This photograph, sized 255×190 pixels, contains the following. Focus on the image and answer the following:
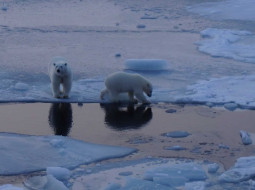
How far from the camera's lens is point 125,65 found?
10.3 metres

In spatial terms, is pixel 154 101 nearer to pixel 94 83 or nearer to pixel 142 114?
pixel 142 114

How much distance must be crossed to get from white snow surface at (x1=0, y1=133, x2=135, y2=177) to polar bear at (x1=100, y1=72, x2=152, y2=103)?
1622mm

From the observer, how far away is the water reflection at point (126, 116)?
724 centimetres

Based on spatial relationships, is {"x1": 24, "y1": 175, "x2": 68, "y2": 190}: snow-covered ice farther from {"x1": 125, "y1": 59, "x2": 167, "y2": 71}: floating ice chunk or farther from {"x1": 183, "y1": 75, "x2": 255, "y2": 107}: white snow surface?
{"x1": 125, "y1": 59, "x2": 167, "y2": 71}: floating ice chunk

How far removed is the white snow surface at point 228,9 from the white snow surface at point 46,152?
1186 cm

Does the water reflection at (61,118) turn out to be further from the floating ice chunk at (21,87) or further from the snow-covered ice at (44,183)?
the snow-covered ice at (44,183)

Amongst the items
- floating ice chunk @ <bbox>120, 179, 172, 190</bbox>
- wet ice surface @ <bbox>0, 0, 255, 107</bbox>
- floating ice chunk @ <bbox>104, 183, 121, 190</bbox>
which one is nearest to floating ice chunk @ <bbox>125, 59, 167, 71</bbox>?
wet ice surface @ <bbox>0, 0, 255, 107</bbox>

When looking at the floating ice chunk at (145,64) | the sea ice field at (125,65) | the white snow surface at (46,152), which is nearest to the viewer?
the sea ice field at (125,65)

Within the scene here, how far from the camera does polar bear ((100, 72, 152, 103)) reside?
26.1 ft

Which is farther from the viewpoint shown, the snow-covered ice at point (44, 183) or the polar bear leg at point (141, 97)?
the polar bear leg at point (141, 97)

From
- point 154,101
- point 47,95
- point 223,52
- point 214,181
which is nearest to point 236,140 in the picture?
point 214,181

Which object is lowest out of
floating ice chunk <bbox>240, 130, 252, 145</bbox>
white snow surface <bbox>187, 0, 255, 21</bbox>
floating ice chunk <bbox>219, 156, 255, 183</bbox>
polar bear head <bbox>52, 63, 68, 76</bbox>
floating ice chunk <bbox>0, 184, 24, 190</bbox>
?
white snow surface <bbox>187, 0, 255, 21</bbox>

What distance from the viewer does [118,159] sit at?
237 inches

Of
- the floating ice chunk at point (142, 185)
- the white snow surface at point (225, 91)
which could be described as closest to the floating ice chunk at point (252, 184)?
the floating ice chunk at point (142, 185)
